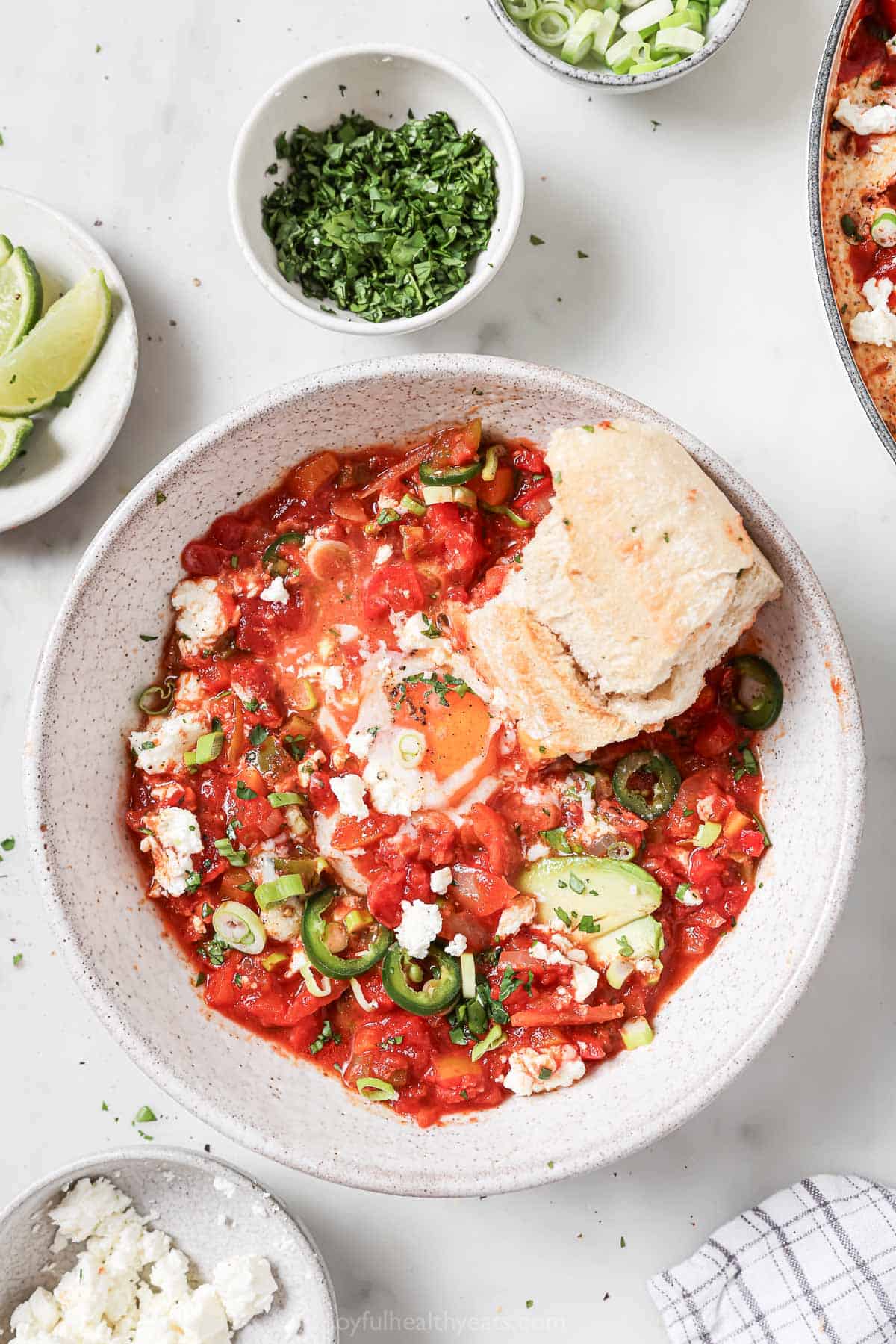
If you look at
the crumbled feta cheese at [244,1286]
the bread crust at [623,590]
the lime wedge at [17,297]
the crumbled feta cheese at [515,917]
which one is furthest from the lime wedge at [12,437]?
the crumbled feta cheese at [244,1286]

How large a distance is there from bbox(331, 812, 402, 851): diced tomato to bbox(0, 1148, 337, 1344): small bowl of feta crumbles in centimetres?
127

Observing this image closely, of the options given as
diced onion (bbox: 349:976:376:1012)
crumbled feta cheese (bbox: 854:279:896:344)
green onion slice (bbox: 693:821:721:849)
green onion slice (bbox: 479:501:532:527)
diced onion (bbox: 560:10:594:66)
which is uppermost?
diced onion (bbox: 560:10:594:66)

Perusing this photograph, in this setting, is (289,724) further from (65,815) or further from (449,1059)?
(449,1059)

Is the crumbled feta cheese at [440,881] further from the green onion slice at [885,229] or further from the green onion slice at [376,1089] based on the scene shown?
the green onion slice at [885,229]

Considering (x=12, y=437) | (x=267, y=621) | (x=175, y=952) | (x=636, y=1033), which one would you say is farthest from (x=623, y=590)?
(x=12, y=437)

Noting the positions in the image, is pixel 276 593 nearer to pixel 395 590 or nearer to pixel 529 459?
pixel 395 590

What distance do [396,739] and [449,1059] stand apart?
47.1 inches

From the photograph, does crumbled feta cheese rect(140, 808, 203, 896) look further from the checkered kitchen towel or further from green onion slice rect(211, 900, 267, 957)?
the checkered kitchen towel

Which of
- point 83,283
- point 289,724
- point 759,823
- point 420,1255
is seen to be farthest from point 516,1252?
point 83,283

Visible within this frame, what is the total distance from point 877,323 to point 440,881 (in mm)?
2531

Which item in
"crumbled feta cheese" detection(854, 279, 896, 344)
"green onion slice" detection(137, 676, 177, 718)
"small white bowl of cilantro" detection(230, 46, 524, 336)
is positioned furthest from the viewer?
"green onion slice" detection(137, 676, 177, 718)

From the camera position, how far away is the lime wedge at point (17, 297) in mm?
4293

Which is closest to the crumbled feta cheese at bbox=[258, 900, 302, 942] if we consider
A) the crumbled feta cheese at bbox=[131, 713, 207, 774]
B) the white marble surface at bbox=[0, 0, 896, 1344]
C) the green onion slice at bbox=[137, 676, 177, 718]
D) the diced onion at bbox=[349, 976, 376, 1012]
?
the diced onion at bbox=[349, 976, 376, 1012]

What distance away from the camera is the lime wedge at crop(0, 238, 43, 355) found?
4293mm
